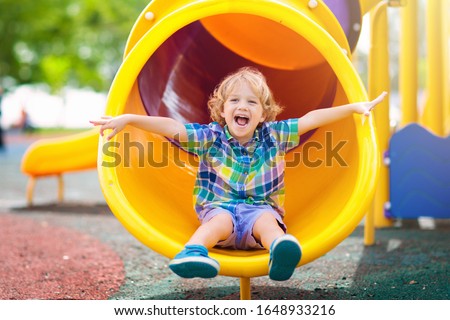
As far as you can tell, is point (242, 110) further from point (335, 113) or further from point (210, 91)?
point (210, 91)

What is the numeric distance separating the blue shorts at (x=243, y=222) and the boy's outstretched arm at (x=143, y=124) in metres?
0.34

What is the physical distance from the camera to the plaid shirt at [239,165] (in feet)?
8.45

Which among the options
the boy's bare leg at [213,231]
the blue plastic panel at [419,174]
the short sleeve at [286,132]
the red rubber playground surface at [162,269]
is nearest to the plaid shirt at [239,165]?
the short sleeve at [286,132]

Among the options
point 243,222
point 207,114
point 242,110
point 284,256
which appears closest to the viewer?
point 284,256

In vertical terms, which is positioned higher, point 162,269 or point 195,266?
point 195,266

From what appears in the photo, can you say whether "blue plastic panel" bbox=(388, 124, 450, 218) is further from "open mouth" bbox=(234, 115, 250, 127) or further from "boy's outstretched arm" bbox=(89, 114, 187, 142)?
"boy's outstretched arm" bbox=(89, 114, 187, 142)

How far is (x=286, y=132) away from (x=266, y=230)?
1.55 ft

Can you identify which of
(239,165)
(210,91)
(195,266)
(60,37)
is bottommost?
(195,266)

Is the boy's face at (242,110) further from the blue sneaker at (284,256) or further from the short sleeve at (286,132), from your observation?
the blue sneaker at (284,256)

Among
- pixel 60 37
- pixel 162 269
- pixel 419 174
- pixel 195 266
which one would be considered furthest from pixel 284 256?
pixel 60 37

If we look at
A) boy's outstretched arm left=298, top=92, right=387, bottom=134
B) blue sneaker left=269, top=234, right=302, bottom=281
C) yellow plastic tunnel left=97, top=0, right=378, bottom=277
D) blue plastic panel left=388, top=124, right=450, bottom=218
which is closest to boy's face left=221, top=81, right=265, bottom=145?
boy's outstretched arm left=298, top=92, right=387, bottom=134

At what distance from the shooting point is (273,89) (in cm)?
358
